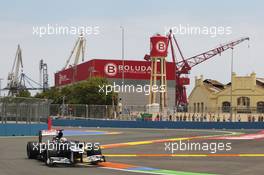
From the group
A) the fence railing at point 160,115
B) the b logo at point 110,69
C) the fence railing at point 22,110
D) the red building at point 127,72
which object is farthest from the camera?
the b logo at point 110,69

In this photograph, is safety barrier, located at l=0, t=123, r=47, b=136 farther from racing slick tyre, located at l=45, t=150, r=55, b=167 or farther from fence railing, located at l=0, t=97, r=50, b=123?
racing slick tyre, located at l=45, t=150, r=55, b=167

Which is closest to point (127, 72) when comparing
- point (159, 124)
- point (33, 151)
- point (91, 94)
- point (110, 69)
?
point (110, 69)

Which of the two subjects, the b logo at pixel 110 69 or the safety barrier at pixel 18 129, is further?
the b logo at pixel 110 69

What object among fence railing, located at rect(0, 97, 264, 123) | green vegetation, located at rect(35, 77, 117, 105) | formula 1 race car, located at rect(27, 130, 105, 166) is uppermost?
green vegetation, located at rect(35, 77, 117, 105)

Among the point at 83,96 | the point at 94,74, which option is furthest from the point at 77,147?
the point at 94,74

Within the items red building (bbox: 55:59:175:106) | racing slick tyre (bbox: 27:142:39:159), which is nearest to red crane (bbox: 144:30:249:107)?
red building (bbox: 55:59:175:106)

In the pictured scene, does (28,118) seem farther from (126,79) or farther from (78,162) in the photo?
(126,79)

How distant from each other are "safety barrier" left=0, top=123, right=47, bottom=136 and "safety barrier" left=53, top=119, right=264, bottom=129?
23.5 m

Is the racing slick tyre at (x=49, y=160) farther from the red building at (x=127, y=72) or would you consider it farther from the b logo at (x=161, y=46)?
the red building at (x=127, y=72)

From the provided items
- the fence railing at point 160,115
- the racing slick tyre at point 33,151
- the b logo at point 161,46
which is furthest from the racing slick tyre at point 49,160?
the b logo at point 161,46

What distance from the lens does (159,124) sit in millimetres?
60969

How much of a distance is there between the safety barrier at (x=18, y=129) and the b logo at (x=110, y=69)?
64.0 m

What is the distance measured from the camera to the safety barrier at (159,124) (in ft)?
192

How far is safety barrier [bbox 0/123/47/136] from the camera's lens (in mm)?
36656
